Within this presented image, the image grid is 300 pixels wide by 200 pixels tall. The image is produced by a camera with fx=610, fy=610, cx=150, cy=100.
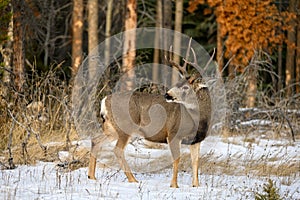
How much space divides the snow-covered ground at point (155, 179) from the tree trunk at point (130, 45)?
3.35m

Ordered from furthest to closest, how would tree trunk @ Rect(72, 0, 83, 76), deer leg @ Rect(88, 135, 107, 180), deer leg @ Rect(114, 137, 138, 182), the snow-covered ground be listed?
tree trunk @ Rect(72, 0, 83, 76) → deer leg @ Rect(114, 137, 138, 182) → deer leg @ Rect(88, 135, 107, 180) → the snow-covered ground

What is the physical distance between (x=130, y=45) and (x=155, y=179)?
6.48 metres

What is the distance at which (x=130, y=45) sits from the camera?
14578 millimetres

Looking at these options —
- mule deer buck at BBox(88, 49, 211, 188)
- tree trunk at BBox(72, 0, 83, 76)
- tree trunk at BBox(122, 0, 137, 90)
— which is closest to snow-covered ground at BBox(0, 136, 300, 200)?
mule deer buck at BBox(88, 49, 211, 188)

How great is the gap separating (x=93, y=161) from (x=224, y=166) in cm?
242

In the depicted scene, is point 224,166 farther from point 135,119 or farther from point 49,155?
point 49,155

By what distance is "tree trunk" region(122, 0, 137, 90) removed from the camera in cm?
1427

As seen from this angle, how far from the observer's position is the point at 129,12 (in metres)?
14.8

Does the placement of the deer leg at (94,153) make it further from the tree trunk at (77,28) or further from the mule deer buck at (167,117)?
the tree trunk at (77,28)

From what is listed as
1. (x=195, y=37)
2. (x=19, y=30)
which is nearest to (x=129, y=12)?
(x=19, y=30)

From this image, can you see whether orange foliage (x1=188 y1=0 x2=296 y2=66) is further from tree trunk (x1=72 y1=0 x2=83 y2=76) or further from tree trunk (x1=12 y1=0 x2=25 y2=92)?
tree trunk (x1=12 y1=0 x2=25 y2=92)

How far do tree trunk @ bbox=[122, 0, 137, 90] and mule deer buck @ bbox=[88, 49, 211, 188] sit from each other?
18.6ft

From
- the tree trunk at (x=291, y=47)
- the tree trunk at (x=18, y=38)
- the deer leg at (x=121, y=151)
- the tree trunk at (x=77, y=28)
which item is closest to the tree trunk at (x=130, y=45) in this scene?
the tree trunk at (x=77, y=28)

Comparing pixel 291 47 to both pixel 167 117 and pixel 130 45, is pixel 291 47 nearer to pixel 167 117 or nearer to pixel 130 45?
pixel 130 45
